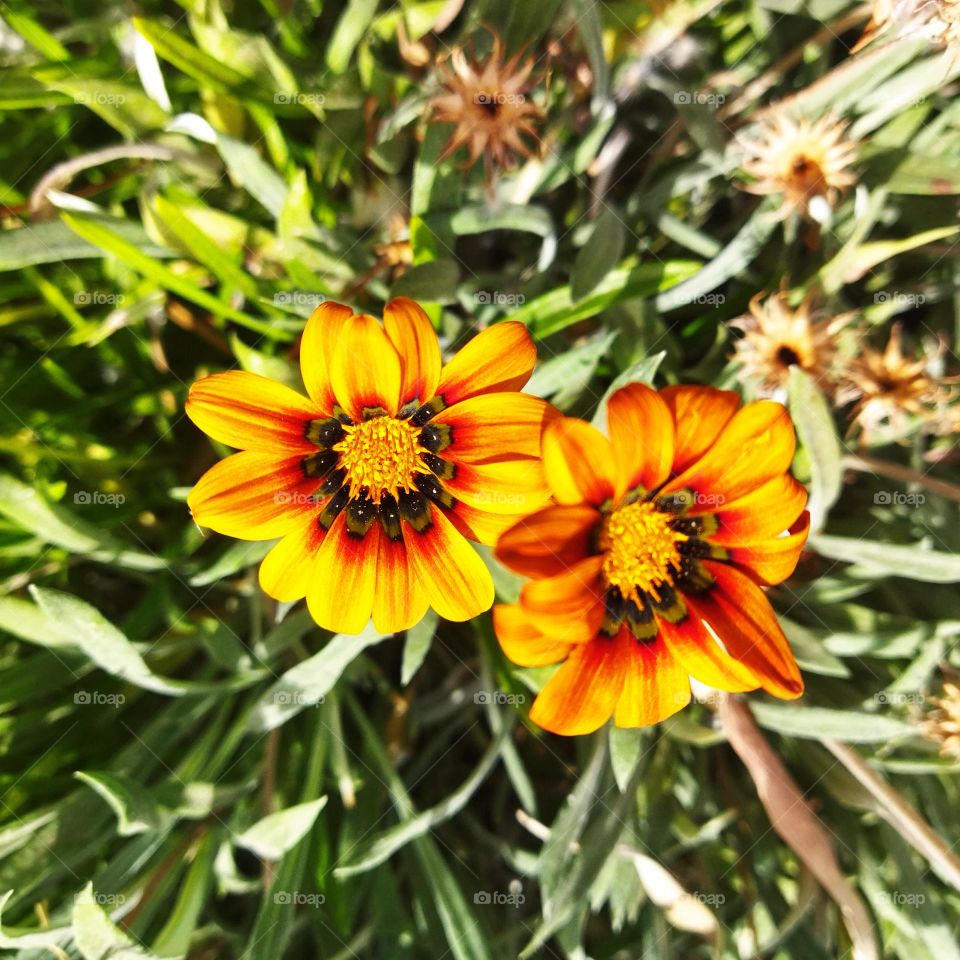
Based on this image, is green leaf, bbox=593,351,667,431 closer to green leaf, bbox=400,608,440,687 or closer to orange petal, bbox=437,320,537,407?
orange petal, bbox=437,320,537,407

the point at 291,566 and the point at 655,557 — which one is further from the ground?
the point at 291,566

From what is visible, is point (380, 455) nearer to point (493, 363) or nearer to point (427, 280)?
point (493, 363)

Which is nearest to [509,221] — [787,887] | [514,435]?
[514,435]

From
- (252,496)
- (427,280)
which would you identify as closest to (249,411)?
(252,496)

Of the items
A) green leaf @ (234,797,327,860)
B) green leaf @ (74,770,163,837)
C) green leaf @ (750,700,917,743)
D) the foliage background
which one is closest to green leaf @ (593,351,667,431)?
the foliage background

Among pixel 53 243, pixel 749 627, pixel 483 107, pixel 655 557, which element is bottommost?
pixel 749 627
